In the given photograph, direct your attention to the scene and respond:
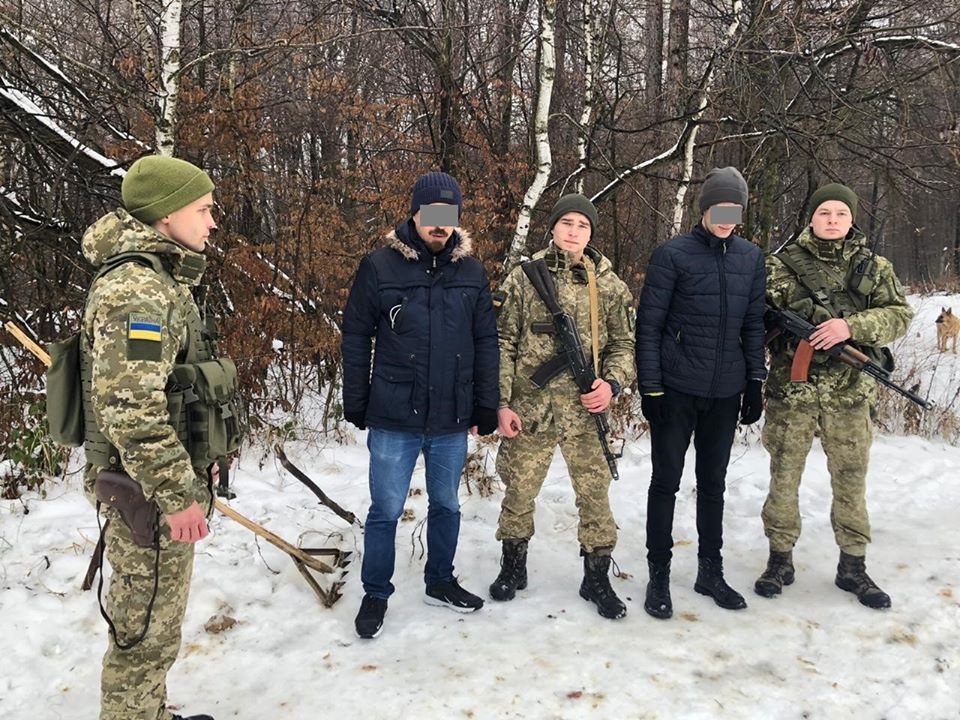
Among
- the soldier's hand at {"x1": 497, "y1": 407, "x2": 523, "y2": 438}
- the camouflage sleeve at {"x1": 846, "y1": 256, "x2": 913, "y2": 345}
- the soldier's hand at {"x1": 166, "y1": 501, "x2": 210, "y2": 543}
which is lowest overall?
the soldier's hand at {"x1": 166, "y1": 501, "x2": 210, "y2": 543}

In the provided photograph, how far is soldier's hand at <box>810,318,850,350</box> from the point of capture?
3004 mm

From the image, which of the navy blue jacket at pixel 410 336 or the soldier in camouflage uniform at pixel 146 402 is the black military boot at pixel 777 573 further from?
the soldier in camouflage uniform at pixel 146 402

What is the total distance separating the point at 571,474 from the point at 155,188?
223cm

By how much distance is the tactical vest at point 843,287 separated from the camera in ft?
10.3

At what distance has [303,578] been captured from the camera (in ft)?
10.8

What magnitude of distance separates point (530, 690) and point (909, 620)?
76.7 inches

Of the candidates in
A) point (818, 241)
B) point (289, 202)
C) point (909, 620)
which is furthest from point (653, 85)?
point (909, 620)

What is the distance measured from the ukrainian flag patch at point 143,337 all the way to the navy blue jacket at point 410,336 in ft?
3.29

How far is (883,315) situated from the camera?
308 cm

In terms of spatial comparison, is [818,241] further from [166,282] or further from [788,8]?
[788,8]

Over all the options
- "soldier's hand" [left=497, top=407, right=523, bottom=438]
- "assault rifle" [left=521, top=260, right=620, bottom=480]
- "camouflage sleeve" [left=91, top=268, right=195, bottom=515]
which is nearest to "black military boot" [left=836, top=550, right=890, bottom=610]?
"assault rifle" [left=521, top=260, right=620, bottom=480]

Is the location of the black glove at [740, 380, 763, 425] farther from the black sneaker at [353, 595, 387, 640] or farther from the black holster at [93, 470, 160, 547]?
the black holster at [93, 470, 160, 547]

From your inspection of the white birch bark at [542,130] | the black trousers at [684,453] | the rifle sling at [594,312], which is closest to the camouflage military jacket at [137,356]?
the rifle sling at [594,312]

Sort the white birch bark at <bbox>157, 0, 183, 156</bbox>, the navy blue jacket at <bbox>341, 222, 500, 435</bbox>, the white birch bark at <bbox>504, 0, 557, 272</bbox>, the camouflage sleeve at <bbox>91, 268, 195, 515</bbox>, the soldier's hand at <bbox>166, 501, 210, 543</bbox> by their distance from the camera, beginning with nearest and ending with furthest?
the camouflage sleeve at <bbox>91, 268, 195, 515</bbox> → the soldier's hand at <bbox>166, 501, 210, 543</bbox> → the navy blue jacket at <bbox>341, 222, 500, 435</bbox> → the white birch bark at <bbox>157, 0, 183, 156</bbox> → the white birch bark at <bbox>504, 0, 557, 272</bbox>
